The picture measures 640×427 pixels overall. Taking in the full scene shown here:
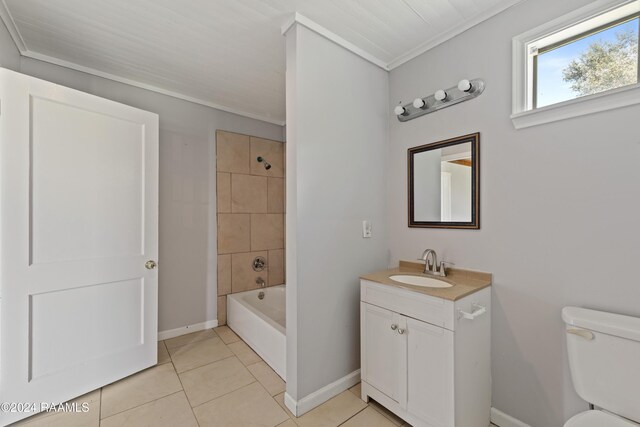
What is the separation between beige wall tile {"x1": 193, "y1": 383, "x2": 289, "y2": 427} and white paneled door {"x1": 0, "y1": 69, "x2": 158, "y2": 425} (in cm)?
78

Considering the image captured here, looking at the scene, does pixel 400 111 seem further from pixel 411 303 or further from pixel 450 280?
pixel 411 303

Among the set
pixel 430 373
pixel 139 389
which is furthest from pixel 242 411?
pixel 430 373

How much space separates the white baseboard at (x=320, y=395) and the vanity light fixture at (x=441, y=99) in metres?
1.97

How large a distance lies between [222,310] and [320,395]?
1.61 m

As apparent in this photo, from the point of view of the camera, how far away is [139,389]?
6.11 ft

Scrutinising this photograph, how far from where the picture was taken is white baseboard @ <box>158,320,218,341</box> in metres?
2.61

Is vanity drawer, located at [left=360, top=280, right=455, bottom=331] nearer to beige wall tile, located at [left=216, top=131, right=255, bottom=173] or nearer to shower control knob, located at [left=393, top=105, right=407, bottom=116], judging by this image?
shower control knob, located at [left=393, top=105, right=407, bottom=116]

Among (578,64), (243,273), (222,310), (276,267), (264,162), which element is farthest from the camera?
(276,267)

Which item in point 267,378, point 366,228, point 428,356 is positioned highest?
point 366,228

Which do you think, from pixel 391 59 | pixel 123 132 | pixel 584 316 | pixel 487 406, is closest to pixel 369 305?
pixel 487 406

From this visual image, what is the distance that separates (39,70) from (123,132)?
0.83 metres

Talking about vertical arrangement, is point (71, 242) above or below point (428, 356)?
Answer: above

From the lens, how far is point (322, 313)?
179cm

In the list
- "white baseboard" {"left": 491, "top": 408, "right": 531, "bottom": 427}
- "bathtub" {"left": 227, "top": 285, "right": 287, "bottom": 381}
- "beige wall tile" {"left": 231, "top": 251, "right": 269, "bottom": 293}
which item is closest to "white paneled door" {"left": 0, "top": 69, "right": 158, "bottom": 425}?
"bathtub" {"left": 227, "top": 285, "right": 287, "bottom": 381}
